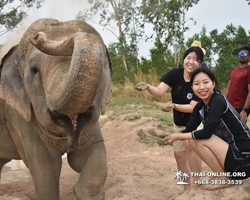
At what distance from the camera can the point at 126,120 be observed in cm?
828

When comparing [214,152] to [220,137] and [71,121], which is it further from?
[71,121]

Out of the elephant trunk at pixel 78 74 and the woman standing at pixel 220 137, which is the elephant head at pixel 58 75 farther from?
the woman standing at pixel 220 137

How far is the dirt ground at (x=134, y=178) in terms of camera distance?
10.7 feet

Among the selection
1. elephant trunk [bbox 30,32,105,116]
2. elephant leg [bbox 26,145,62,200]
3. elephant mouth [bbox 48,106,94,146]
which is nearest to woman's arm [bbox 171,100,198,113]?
elephant mouth [bbox 48,106,94,146]

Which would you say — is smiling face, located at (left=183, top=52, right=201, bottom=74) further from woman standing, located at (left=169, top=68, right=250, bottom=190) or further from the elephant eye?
the elephant eye

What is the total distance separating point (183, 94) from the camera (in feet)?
13.3

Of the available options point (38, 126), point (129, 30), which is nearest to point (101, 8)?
point (129, 30)

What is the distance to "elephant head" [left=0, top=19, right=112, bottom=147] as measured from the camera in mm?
2221

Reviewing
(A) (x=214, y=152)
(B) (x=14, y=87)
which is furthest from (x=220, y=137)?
(B) (x=14, y=87)

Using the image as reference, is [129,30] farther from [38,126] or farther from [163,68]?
[38,126]

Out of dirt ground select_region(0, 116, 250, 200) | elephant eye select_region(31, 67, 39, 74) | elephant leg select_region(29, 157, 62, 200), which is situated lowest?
dirt ground select_region(0, 116, 250, 200)

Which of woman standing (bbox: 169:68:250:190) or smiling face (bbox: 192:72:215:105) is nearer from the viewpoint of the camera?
woman standing (bbox: 169:68:250:190)

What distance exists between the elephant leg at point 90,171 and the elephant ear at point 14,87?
28.8 inches

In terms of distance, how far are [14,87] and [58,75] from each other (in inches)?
45.2
